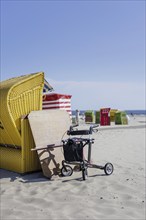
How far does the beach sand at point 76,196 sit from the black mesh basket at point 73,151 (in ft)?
1.48

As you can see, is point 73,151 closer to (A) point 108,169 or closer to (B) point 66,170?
(B) point 66,170

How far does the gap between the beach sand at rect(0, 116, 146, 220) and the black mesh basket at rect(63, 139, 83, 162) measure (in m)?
0.45

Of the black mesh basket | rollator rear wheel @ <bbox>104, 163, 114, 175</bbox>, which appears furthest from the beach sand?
the black mesh basket

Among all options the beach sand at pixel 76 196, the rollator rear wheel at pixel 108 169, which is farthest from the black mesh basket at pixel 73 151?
the rollator rear wheel at pixel 108 169

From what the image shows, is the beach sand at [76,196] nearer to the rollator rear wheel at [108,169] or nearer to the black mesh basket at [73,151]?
the rollator rear wheel at [108,169]

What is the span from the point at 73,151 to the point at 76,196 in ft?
4.35

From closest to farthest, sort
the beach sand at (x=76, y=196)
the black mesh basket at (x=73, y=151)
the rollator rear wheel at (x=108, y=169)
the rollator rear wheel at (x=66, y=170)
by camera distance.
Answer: the beach sand at (x=76, y=196), the black mesh basket at (x=73, y=151), the rollator rear wheel at (x=66, y=170), the rollator rear wheel at (x=108, y=169)

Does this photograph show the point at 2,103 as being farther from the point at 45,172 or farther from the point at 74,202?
the point at 74,202

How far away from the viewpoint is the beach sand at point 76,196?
4.57 meters

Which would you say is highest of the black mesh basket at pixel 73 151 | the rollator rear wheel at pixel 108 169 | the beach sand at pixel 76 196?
the black mesh basket at pixel 73 151

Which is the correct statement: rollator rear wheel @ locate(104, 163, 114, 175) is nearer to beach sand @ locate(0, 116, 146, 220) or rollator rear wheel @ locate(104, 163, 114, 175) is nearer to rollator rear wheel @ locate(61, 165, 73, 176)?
beach sand @ locate(0, 116, 146, 220)

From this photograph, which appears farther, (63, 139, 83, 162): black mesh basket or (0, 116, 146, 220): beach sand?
(63, 139, 83, 162): black mesh basket

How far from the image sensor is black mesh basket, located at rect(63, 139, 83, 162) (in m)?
6.55

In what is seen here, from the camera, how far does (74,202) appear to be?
16.7 feet
